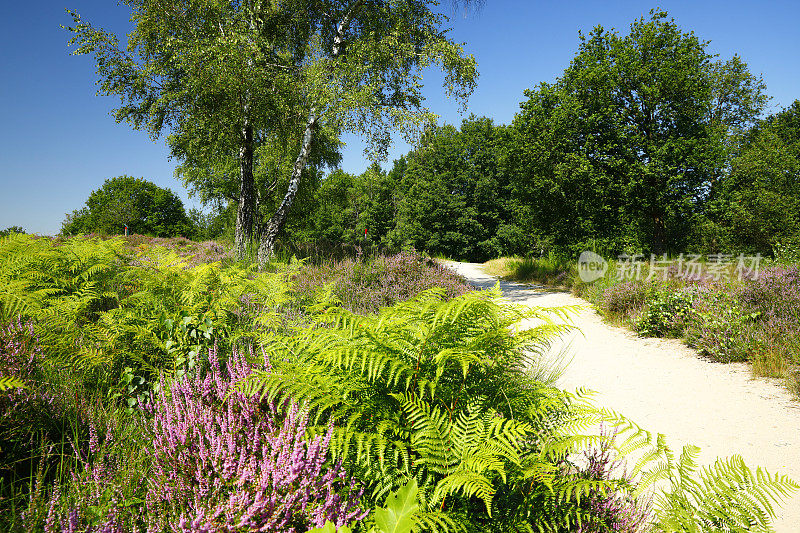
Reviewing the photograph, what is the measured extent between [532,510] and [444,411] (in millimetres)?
527

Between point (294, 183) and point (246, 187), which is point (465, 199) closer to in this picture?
point (246, 187)

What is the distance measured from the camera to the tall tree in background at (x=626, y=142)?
12.6 metres

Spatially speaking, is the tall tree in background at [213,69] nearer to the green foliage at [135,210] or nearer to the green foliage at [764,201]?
the green foliage at [764,201]

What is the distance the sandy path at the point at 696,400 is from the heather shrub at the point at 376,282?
2.30 m

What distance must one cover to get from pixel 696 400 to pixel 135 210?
5568 cm

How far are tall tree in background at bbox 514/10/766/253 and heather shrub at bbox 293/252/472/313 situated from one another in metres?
8.76

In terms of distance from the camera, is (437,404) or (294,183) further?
(294,183)

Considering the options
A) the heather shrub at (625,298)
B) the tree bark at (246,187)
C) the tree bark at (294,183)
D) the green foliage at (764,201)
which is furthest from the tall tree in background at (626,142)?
the tree bark at (246,187)

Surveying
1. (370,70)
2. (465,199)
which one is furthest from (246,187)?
(465,199)

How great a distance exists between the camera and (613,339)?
6.62 m

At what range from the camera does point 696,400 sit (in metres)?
4.13

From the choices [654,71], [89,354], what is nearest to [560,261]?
[654,71]

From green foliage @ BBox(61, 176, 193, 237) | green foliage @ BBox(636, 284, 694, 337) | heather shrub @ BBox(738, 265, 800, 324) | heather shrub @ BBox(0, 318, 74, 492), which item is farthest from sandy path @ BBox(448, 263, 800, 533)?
green foliage @ BBox(61, 176, 193, 237)

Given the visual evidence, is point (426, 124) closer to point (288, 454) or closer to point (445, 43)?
point (445, 43)
